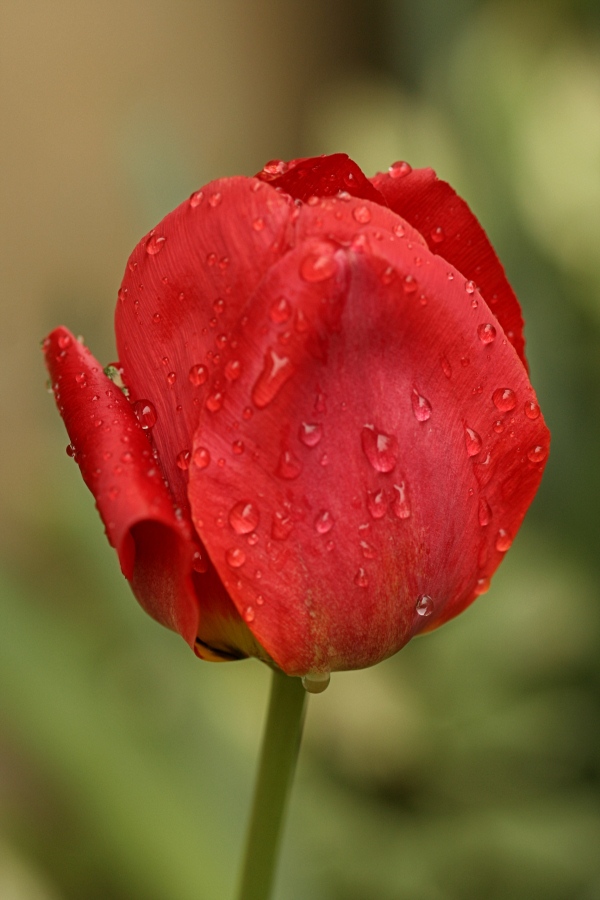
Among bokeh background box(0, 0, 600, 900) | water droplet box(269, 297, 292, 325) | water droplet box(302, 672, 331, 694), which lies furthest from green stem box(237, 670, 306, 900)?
bokeh background box(0, 0, 600, 900)

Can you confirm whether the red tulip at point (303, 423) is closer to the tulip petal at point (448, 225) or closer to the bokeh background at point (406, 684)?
the tulip petal at point (448, 225)

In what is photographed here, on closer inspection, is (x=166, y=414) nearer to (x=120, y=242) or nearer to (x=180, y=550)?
(x=180, y=550)

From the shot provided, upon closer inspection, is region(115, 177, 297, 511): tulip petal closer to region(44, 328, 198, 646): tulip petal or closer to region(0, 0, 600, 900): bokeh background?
region(44, 328, 198, 646): tulip petal

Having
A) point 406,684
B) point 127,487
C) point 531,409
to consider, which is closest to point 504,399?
point 531,409

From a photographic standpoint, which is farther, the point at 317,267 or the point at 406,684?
the point at 406,684

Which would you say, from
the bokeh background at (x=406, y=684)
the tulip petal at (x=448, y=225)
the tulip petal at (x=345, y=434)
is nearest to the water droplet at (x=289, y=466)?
the tulip petal at (x=345, y=434)

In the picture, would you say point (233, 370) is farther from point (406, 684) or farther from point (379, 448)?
point (406, 684)

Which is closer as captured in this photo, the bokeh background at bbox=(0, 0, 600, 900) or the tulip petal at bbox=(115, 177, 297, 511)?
the tulip petal at bbox=(115, 177, 297, 511)
